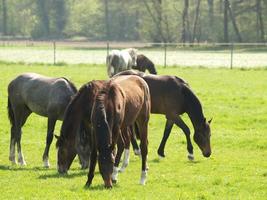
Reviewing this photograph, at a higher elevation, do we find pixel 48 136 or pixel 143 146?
pixel 143 146

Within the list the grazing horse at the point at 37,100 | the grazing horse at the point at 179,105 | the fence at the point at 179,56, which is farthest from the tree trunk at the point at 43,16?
the grazing horse at the point at 37,100

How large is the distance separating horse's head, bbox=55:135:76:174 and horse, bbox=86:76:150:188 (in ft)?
2.47

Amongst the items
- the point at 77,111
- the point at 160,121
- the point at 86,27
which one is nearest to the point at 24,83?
the point at 77,111

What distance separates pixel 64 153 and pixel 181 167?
7.69 feet

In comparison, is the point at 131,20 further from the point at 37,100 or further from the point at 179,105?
the point at 37,100

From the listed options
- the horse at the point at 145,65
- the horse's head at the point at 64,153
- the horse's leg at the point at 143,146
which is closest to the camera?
the horse's leg at the point at 143,146

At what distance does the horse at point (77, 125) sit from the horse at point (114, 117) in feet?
1.30

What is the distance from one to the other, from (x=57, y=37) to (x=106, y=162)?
95.6 m

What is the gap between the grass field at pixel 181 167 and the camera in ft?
28.8

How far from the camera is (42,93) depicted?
461 inches

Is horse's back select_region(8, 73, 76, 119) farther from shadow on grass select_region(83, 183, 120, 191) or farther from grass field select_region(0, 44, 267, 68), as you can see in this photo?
grass field select_region(0, 44, 267, 68)

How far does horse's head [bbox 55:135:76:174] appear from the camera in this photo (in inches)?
392

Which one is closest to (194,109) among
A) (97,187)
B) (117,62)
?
(97,187)

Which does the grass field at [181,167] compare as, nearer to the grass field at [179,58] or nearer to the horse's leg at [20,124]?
the horse's leg at [20,124]
